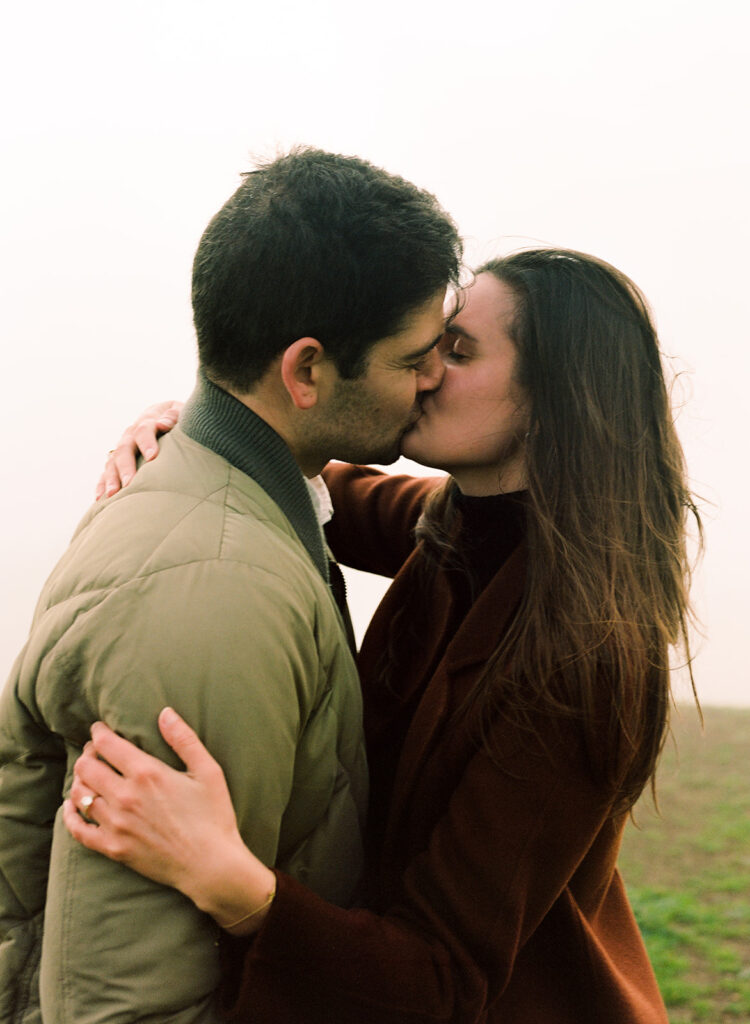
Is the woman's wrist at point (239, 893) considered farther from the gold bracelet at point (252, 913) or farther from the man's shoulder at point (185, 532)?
the man's shoulder at point (185, 532)

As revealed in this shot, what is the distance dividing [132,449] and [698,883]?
3.32 m

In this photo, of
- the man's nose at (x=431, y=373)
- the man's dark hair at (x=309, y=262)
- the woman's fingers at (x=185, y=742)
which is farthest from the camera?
the man's nose at (x=431, y=373)

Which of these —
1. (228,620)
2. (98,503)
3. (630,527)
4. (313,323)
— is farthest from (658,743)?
(98,503)

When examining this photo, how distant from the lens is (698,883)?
14.0 ft

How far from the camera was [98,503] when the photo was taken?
1861mm

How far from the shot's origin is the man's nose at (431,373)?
2104 mm

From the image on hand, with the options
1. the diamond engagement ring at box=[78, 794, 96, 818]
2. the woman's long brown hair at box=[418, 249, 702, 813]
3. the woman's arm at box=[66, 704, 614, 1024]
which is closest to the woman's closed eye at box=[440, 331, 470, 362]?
the woman's long brown hair at box=[418, 249, 702, 813]

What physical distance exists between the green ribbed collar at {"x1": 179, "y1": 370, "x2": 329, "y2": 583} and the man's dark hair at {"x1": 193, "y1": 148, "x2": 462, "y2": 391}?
49 mm

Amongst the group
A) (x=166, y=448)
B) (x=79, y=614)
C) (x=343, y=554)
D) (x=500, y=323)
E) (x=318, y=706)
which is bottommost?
(x=343, y=554)

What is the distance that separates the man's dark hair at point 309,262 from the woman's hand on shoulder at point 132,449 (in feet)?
0.73

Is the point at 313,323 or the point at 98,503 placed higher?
the point at 313,323

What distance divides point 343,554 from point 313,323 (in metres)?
1.24

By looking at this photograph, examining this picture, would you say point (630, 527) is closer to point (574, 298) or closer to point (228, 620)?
point (574, 298)

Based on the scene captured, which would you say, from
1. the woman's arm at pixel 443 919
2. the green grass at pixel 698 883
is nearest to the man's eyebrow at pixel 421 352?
the woman's arm at pixel 443 919
